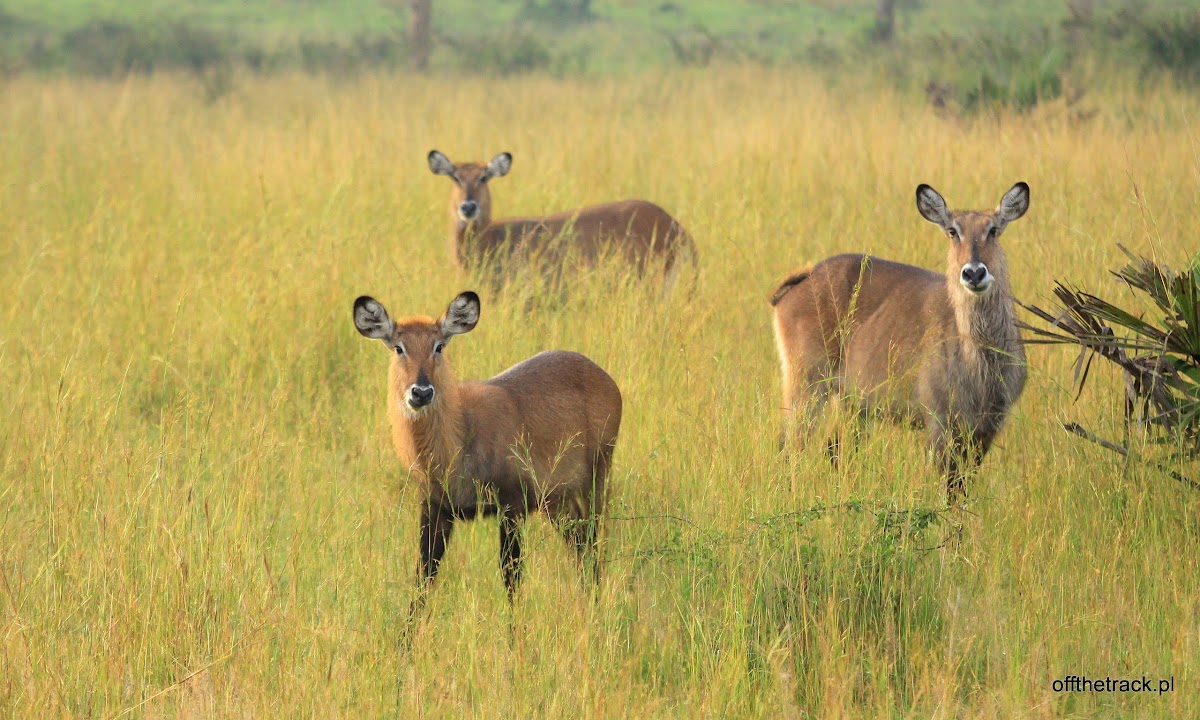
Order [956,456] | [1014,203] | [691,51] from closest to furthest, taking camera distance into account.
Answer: [956,456], [1014,203], [691,51]

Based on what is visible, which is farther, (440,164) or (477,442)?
(440,164)

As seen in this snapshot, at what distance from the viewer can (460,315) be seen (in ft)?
13.7

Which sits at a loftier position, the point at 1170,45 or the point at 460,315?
the point at 1170,45

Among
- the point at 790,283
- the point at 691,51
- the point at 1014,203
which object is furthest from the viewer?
the point at 691,51

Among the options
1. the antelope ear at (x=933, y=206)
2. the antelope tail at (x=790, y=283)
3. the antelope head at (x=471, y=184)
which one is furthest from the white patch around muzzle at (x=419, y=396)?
the antelope head at (x=471, y=184)

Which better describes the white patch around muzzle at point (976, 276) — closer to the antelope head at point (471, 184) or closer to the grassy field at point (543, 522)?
the grassy field at point (543, 522)

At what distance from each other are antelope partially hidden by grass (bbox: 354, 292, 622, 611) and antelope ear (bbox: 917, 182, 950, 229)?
152 centimetres

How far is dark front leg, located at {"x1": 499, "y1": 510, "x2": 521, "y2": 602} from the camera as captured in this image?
3.99 meters

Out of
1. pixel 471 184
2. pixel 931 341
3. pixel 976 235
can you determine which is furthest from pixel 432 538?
pixel 471 184

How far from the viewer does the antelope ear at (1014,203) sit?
192 inches

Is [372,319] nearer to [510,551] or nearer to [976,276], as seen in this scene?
[510,551]

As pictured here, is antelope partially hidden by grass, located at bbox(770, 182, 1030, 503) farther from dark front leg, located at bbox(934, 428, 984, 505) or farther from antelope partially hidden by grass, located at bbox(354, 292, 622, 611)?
antelope partially hidden by grass, located at bbox(354, 292, 622, 611)

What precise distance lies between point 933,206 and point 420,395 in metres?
2.13

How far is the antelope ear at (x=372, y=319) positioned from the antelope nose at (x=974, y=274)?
1929 mm
